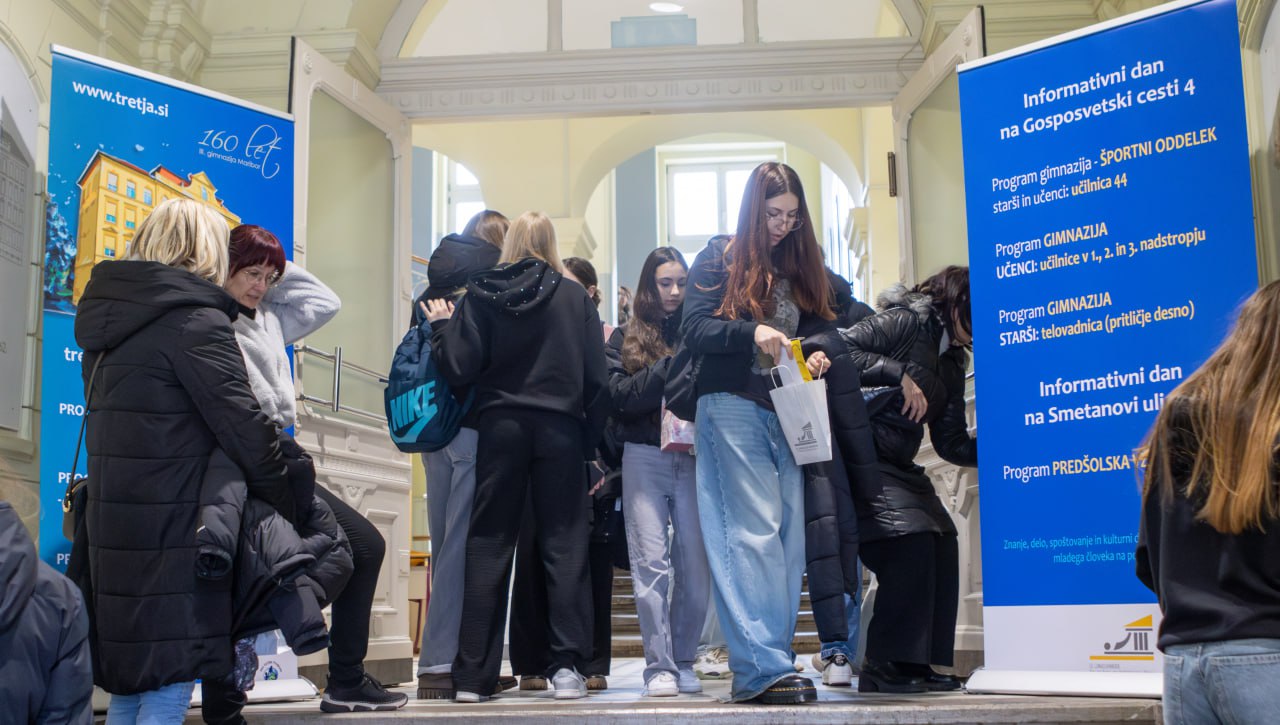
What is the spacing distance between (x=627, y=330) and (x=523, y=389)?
1.93 feet

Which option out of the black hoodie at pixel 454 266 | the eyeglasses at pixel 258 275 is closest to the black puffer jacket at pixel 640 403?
the black hoodie at pixel 454 266

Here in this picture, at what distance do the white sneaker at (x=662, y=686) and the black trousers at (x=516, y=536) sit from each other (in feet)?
0.73

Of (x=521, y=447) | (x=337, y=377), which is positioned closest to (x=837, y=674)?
(x=521, y=447)

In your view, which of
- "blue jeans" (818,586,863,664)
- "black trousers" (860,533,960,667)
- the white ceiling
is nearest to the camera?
"black trousers" (860,533,960,667)

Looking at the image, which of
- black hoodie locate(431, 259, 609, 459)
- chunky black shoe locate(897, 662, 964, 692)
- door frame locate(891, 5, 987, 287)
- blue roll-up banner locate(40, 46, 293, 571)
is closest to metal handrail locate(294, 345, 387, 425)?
blue roll-up banner locate(40, 46, 293, 571)

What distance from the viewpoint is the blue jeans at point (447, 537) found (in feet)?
13.2

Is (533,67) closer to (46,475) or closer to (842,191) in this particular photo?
(46,475)

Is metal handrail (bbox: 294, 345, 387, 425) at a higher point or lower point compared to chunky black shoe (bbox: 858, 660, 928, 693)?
higher

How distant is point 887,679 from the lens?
3.77 m

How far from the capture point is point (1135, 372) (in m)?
3.70

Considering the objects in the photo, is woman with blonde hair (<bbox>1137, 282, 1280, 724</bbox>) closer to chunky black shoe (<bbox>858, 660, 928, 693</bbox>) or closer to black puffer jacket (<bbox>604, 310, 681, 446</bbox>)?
chunky black shoe (<bbox>858, 660, 928, 693</bbox>)

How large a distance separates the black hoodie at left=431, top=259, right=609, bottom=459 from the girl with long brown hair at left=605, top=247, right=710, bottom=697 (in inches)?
5.9

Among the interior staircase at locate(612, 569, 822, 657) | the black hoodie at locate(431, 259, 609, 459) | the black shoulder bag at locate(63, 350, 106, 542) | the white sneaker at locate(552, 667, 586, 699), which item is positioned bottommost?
the interior staircase at locate(612, 569, 822, 657)

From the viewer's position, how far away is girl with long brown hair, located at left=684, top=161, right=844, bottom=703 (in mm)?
3375
